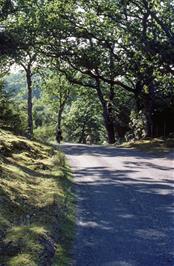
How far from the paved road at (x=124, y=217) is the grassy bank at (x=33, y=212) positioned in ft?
1.27

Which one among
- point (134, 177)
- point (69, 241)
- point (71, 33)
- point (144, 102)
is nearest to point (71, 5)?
point (71, 33)

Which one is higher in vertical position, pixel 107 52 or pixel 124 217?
pixel 107 52

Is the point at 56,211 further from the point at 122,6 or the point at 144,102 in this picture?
the point at 144,102

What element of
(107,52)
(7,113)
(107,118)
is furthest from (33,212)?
(107,118)

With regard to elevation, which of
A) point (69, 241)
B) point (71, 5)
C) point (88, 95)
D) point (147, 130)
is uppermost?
point (71, 5)

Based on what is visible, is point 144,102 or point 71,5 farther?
point 144,102

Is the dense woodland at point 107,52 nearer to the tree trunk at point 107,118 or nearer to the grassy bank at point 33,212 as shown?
the tree trunk at point 107,118

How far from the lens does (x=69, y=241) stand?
9.75 m

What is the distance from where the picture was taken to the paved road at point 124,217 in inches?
351

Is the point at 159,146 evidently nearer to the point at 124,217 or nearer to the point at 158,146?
the point at 158,146

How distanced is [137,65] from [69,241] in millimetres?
27749

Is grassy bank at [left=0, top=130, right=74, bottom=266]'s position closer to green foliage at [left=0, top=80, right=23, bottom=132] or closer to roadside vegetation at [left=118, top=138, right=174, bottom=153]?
roadside vegetation at [left=118, top=138, right=174, bottom=153]

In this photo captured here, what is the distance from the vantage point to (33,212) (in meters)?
11.1

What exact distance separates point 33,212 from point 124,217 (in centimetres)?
230
